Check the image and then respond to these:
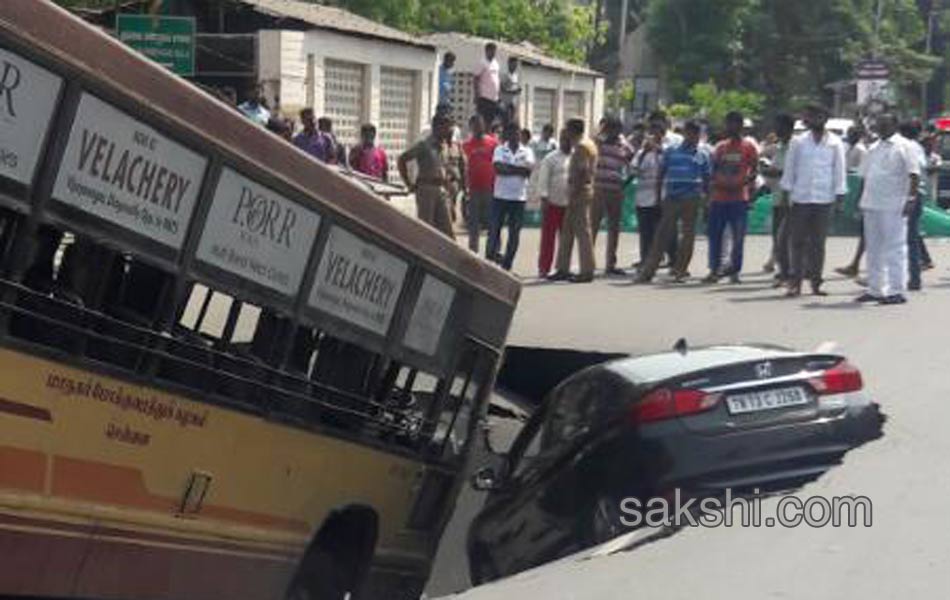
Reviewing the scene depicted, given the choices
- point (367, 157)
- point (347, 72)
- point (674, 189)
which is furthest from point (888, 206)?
point (347, 72)

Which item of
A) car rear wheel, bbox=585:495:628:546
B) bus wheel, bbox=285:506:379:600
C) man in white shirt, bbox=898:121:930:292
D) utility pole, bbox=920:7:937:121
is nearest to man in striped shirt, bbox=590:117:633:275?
man in white shirt, bbox=898:121:930:292

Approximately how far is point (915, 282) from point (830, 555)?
1024cm

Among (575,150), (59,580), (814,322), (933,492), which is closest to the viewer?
(59,580)

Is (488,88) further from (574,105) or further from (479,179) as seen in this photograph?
(574,105)

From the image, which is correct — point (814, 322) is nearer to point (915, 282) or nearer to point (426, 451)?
point (915, 282)

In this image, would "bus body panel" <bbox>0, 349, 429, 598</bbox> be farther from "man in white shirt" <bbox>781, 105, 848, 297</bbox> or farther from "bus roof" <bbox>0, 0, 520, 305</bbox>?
"man in white shirt" <bbox>781, 105, 848, 297</bbox>

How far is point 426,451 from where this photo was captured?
25.4ft

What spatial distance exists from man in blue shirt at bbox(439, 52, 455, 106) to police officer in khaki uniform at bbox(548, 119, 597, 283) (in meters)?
9.16


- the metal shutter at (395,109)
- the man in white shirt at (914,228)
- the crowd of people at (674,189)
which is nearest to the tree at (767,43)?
the metal shutter at (395,109)

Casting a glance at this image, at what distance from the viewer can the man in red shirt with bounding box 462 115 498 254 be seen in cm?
1769

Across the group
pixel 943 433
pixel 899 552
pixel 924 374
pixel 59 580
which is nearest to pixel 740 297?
pixel 924 374

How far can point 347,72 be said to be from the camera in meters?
24.6

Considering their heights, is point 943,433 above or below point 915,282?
below

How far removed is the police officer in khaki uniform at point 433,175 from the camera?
51.8 feet
